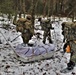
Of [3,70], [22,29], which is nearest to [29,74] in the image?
[3,70]

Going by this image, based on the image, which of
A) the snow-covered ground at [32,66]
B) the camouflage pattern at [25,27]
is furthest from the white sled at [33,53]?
the camouflage pattern at [25,27]

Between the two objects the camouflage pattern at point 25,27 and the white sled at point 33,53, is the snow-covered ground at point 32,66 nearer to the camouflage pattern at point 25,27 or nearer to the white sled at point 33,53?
the white sled at point 33,53

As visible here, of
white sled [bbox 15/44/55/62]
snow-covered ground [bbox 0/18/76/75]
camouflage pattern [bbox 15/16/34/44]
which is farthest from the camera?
camouflage pattern [bbox 15/16/34/44]

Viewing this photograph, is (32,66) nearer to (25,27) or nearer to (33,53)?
(33,53)

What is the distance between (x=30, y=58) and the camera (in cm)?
1016

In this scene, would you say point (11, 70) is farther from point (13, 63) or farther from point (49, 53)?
point (49, 53)

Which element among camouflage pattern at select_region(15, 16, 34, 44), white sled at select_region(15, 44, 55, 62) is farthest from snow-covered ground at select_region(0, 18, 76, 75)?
camouflage pattern at select_region(15, 16, 34, 44)

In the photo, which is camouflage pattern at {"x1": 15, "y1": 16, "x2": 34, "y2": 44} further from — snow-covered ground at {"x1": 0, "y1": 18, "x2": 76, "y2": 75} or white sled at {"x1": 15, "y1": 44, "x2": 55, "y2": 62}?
snow-covered ground at {"x1": 0, "y1": 18, "x2": 76, "y2": 75}

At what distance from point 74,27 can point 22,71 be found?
2696 mm

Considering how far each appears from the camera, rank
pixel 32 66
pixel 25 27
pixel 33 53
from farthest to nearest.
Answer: pixel 25 27 → pixel 33 53 → pixel 32 66

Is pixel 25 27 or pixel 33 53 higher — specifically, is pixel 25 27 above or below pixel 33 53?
above

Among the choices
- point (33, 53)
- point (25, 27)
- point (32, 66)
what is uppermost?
point (25, 27)

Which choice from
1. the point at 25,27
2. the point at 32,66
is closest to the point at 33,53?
the point at 32,66

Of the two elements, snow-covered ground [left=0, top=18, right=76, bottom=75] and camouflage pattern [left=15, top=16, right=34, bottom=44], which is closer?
snow-covered ground [left=0, top=18, right=76, bottom=75]
